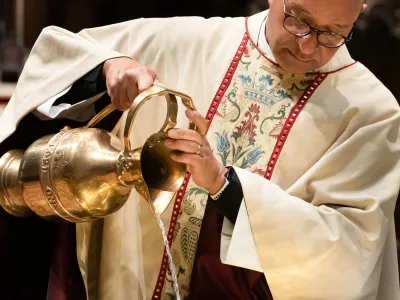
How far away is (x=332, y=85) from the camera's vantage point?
2.08 m

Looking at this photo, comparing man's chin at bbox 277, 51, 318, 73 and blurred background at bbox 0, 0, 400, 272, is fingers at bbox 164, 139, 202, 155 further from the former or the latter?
blurred background at bbox 0, 0, 400, 272

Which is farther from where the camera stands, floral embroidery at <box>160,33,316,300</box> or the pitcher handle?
floral embroidery at <box>160,33,316,300</box>

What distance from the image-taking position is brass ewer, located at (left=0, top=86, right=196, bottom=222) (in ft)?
5.52

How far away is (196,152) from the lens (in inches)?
66.0

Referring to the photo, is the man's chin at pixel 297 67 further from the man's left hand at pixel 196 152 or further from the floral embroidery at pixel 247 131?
the man's left hand at pixel 196 152

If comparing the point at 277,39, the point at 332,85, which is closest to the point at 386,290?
the point at 332,85

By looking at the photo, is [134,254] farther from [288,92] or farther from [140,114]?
Result: [288,92]

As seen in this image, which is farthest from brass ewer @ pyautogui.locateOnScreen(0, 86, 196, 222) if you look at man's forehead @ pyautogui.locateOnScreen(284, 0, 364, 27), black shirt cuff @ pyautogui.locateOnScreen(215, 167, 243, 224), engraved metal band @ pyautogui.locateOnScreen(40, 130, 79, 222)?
man's forehead @ pyautogui.locateOnScreen(284, 0, 364, 27)

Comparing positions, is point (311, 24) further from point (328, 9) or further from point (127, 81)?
point (127, 81)

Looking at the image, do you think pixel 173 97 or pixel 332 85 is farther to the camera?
pixel 332 85

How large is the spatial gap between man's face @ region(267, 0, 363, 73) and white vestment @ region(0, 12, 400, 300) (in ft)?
0.31

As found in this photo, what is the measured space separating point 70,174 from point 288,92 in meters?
0.70

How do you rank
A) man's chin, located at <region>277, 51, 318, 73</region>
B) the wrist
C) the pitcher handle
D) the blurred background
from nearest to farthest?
the pitcher handle → the wrist → man's chin, located at <region>277, 51, 318, 73</region> → the blurred background

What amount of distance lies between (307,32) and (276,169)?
38cm
